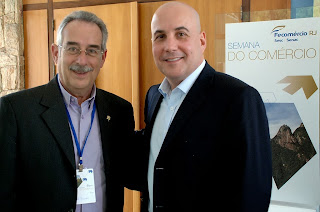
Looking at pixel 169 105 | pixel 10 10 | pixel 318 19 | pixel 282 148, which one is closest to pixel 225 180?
pixel 169 105

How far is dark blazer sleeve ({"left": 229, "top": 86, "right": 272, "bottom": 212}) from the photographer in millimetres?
1236

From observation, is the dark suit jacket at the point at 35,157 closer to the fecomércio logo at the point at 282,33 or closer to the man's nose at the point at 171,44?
the man's nose at the point at 171,44

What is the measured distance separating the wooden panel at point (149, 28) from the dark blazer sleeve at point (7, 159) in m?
1.98

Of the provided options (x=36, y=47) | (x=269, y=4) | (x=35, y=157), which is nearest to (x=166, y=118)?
(x=35, y=157)

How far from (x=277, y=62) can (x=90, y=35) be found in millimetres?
1467

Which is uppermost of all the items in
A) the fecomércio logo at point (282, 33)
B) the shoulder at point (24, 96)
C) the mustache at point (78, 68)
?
the fecomércio logo at point (282, 33)

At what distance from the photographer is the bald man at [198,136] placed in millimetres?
1253

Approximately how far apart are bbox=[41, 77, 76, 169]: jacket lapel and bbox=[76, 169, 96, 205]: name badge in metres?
0.08

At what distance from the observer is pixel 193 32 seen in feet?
5.15

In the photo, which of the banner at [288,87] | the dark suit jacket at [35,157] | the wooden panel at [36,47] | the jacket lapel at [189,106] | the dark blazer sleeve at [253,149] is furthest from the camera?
the wooden panel at [36,47]

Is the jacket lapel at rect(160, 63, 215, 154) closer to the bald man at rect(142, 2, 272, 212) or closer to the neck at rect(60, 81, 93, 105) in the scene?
the bald man at rect(142, 2, 272, 212)

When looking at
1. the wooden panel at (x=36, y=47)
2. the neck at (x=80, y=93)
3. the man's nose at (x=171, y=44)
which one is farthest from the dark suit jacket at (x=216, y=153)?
the wooden panel at (x=36, y=47)

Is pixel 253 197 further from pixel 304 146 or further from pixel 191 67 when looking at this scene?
pixel 304 146

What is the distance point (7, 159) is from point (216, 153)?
3.26 ft
